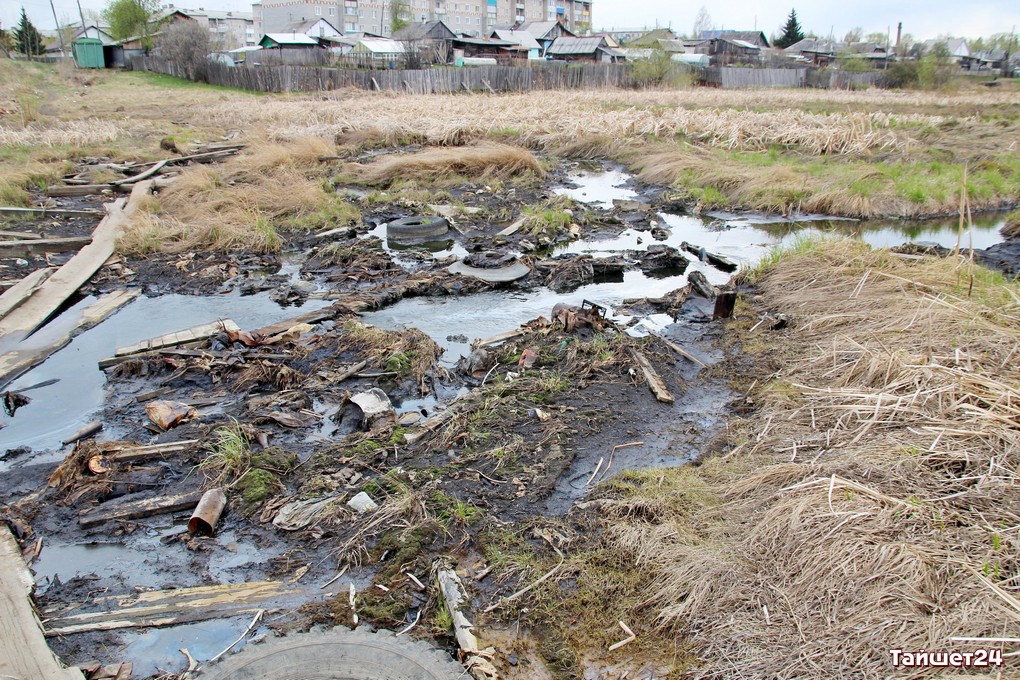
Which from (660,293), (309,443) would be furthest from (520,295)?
(309,443)

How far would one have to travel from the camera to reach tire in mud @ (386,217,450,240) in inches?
427

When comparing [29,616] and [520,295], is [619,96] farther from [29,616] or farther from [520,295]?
[29,616]

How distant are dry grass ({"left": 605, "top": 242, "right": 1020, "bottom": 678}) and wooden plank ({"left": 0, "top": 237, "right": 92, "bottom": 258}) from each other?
9.76 meters

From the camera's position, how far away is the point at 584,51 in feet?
186

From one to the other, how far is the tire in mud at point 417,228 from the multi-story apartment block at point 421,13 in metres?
66.6

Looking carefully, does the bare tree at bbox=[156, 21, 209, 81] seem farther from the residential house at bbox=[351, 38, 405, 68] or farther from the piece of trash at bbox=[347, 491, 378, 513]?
the piece of trash at bbox=[347, 491, 378, 513]

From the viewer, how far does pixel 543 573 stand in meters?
3.51

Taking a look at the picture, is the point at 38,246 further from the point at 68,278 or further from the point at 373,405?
the point at 373,405

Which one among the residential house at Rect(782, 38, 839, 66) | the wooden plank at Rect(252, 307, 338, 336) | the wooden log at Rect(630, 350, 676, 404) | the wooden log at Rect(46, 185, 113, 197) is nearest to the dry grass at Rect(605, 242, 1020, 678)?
the wooden log at Rect(630, 350, 676, 404)

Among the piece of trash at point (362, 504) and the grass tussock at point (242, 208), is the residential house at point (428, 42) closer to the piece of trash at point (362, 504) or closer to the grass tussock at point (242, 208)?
the grass tussock at point (242, 208)

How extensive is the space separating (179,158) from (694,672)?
1760cm

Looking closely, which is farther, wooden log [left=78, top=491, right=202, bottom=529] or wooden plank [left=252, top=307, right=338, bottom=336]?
wooden plank [left=252, top=307, right=338, bottom=336]

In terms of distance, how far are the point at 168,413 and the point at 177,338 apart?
1581mm

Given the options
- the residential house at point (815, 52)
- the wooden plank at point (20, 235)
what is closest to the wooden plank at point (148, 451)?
the wooden plank at point (20, 235)
